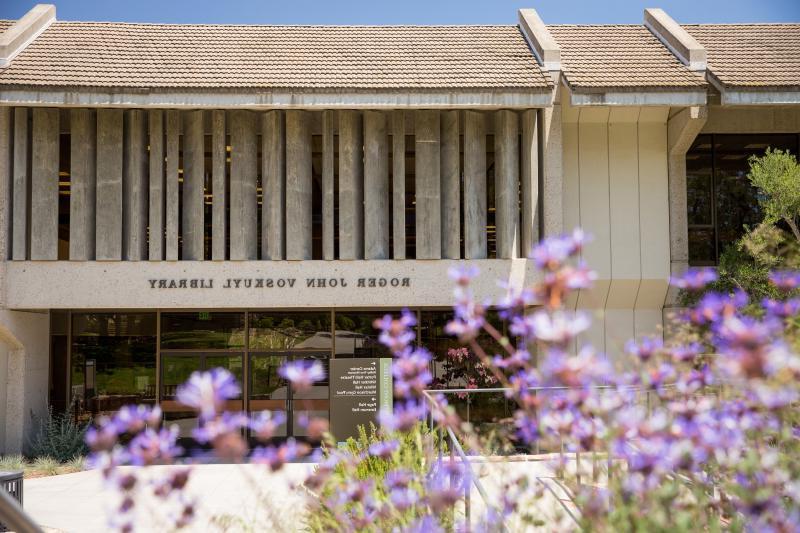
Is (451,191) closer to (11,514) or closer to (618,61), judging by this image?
(618,61)

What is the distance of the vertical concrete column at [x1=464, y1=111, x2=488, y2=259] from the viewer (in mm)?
15477

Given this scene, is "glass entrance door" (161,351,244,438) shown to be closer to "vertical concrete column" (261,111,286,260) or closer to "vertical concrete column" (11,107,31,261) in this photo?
"vertical concrete column" (261,111,286,260)

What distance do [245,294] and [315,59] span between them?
535 cm

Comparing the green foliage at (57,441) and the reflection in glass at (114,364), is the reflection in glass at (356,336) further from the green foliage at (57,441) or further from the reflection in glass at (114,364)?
the green foliage at (57,441)

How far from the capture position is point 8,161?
15.0 metres

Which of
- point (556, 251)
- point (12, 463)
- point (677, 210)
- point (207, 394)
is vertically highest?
point (677, 210)

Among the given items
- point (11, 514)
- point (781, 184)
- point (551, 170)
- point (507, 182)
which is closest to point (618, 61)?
point (551, 170)

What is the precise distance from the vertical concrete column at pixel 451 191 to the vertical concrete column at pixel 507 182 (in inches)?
34.1

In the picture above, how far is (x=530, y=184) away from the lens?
15406 mm

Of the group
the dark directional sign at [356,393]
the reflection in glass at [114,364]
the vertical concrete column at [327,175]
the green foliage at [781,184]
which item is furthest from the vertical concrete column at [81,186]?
the green foliage at [781,184]

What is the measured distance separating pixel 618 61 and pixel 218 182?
9075mm

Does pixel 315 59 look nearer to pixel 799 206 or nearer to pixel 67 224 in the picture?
pixel 67 224

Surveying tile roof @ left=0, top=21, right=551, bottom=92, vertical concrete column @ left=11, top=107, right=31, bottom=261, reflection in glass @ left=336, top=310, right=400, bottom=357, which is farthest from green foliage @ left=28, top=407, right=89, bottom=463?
tile roof @ left=0, top=21, right=551, bottom=92

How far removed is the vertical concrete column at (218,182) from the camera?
15.3m
